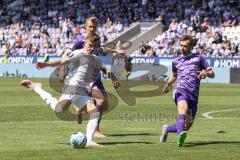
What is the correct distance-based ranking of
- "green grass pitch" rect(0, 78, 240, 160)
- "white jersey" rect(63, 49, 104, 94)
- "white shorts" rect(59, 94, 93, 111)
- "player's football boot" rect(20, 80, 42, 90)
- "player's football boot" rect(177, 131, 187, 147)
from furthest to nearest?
"player's football boot" rect(20, 80, 42, 90)
"white shorts" rect(59, 94, 93, 111)
"white jersey" rect(63, 49, 104, 94)
"player's football boot" rect(177, 131, 187, 147)
"green grass pitch" rect(0, 78, 240, 160)

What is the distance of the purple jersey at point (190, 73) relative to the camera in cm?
1351

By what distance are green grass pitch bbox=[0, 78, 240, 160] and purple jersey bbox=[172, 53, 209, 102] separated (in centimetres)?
102

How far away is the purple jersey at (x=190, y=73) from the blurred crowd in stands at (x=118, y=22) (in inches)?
1341

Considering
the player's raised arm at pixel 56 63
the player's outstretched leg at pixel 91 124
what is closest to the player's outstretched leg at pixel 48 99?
the player's outstretched leg at pixel 91 124

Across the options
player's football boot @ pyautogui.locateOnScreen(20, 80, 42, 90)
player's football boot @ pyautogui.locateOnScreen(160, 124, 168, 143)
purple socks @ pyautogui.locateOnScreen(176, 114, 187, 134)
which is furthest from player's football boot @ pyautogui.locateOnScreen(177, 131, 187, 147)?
player's football boot @ pyautogui.locateOnScreen(20, 80, 42, 90)

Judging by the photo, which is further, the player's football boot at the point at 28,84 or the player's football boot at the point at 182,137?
the player's football boot at the point at 28,84

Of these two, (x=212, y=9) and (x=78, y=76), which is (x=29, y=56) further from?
(x=78, y=76)

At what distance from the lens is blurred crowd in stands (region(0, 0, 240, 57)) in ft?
166

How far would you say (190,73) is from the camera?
44.5 ft

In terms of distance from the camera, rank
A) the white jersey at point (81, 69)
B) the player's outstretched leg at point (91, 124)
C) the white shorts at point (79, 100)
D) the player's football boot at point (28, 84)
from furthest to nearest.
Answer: the player's football boot at point (28, 84), the white shorts at point (79, 100), the white jersey at point (81, 69), the player's outstretched leg at point (91, 124)

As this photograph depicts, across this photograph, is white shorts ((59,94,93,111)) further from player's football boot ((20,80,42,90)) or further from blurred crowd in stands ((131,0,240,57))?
blurred crowd in stands ((131,0,240,57))

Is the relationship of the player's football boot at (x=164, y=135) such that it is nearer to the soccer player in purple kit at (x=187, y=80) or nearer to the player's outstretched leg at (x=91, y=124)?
the soccer player in purple kit at (x=187, y=80)

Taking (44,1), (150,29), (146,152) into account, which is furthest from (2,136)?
(44,1)

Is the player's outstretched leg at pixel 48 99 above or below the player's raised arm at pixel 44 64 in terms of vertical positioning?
below
